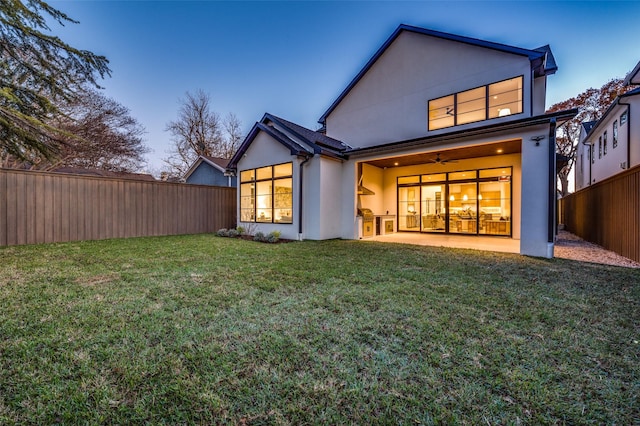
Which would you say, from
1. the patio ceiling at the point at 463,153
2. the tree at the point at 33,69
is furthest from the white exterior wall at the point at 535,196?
the tree at the point at 33,69

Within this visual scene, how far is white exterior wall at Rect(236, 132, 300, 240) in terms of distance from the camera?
970cm

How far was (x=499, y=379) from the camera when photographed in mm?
1866

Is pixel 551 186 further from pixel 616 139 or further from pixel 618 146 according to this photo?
pixel 616 139

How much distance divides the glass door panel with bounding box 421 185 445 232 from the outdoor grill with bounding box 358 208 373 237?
3083mm

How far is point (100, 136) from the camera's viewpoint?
16.9 m

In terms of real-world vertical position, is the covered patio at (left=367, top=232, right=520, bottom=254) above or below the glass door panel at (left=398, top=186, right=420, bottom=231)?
below

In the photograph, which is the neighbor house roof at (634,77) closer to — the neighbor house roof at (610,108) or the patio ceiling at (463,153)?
the neighbor house roof at (610,108)

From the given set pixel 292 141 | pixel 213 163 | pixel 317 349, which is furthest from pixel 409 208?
pixel 213 163

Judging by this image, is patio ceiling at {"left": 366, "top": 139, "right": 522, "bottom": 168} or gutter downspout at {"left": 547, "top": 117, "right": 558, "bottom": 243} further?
patio ceiling at {"left": 366, "top": 139, "right": 522, "bottom": 168}

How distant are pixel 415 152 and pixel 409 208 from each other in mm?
4565

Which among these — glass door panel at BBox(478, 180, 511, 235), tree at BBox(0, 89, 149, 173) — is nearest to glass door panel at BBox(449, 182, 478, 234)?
glass door panel at BBox(478, 180, 511, 235)

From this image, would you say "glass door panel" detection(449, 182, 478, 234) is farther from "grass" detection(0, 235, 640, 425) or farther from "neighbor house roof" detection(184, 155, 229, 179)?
"neighbor house roof" detection(184, 155, 229, 179)

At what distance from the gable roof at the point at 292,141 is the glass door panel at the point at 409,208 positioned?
11.6ft

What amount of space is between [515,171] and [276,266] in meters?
9.81
